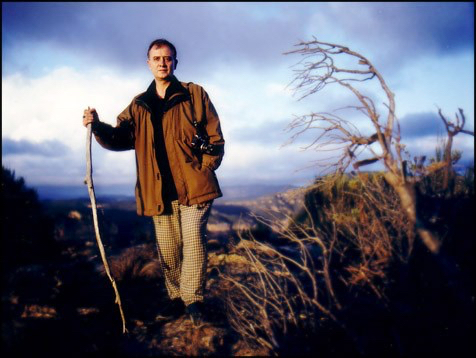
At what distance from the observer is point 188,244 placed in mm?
3045

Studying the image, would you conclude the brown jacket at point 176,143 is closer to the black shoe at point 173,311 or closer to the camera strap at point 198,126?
the camera strap at point 198,126

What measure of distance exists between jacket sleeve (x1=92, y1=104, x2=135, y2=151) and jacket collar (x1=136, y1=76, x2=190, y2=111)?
0.22 metres

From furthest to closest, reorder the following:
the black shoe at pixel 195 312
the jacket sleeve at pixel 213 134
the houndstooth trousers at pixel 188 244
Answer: the jacket sleeve at pixel 213 134 → the houndstooth trousers at pixel 188 244 → the black shoe at pixel 195 312

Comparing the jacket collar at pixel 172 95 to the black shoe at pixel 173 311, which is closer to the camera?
the black shoe at pixel 173 311

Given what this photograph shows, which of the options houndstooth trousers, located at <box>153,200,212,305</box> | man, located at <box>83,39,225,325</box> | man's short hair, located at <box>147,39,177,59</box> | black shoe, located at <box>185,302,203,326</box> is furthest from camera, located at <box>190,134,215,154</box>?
black shoe, located at <box>185,302,203,326</box>

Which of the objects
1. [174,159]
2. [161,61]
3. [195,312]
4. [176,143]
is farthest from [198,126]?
[195,312]

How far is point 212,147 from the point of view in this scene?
3170 mm

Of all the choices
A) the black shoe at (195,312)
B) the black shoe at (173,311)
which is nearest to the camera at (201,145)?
the black shoe at (195,312)

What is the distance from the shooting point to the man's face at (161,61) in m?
3.23

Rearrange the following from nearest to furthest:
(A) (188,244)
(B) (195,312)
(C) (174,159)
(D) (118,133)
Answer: (B) (195,312) → (A) (188,244) → (C) (174,159) → (D) (118,133)

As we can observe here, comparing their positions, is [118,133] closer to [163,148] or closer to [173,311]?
[163,148]

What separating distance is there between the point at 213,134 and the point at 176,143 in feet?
1.27

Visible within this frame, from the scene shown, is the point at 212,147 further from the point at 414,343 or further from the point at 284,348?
the point at 414,343

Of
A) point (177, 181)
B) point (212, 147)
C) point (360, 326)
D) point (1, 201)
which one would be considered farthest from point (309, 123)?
point (1, 201)
